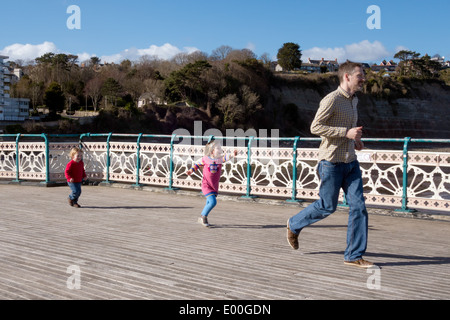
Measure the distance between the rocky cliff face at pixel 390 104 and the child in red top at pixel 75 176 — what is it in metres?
71.6

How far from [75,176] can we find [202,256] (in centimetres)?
450

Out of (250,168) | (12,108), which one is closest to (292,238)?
(250,168)

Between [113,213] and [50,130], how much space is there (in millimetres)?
46058

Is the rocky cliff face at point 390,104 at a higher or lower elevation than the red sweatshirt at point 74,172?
higher

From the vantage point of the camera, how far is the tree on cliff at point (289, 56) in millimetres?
105312

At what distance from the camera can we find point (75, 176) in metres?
8.77

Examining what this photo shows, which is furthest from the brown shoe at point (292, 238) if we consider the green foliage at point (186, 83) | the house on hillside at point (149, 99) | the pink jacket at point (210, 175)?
the green foliage at point (186, 83)

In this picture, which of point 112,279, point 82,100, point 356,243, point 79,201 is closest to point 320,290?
point 356,243

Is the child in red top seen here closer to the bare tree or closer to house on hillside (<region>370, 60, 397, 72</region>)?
the bare tree

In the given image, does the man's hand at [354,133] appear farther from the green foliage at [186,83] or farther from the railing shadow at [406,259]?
the green foliage at [186,83]

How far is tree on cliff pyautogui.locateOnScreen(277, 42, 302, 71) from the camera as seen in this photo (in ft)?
346

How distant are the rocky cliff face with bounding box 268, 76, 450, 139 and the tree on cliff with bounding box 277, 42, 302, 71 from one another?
58.0ft

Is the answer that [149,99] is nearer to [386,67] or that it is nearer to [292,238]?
[292,238]

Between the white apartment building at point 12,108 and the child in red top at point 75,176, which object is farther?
the white apartment building at point 12,108
